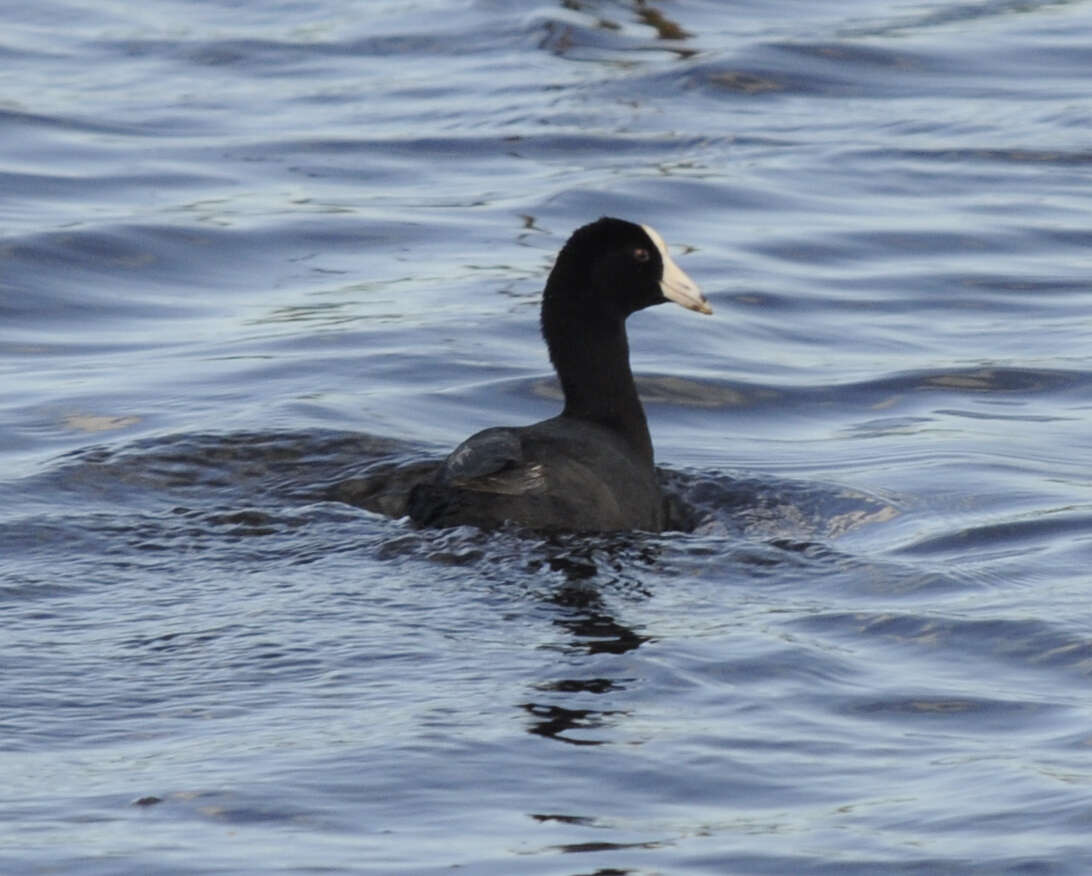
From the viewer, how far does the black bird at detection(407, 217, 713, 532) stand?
7.75 metres

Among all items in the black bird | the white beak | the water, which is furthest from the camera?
the white beak

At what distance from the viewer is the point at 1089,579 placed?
762cm

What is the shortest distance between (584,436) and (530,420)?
2.04m

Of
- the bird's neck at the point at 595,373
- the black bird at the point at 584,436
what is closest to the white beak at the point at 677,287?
the black bird at the point at 584,436


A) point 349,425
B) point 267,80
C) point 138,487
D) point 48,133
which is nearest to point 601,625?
point 138,487

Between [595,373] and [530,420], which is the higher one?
[595,373]

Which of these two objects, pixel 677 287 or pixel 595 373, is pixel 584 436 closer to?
pixel 595 373

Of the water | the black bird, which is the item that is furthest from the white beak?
the water

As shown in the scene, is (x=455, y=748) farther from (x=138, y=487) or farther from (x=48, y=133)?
(x=48, y=133)

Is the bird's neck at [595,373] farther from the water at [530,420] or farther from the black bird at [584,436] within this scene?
the water at [530,420]

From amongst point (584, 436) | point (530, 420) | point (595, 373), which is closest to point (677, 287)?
point (595, 373)

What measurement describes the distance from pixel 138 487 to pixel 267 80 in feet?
36.4

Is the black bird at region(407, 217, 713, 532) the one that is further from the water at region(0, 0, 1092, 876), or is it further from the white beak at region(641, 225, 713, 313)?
the water at region(0, 0, 1092, 876)

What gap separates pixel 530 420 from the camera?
10367 mm
